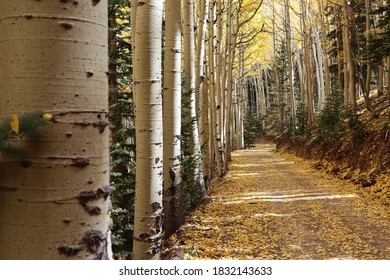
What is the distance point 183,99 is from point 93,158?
6.51 metres

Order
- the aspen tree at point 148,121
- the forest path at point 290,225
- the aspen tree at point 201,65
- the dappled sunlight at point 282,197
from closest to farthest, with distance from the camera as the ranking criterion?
the aspen tree at point 148,121 → the forest path at point 290,225 → the dappled sunlight at point 282,197 → the aspen tree at point 201,65

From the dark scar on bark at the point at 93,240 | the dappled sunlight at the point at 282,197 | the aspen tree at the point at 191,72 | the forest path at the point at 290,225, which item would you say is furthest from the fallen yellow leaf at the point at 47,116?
the dappled sunlight at the point at 282,197

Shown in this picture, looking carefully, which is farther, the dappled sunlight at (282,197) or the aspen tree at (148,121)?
the dappled sunlight at (282,197)

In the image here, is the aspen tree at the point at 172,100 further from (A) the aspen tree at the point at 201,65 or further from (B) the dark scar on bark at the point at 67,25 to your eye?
(B) the dark scar on bark at the point at 67,25

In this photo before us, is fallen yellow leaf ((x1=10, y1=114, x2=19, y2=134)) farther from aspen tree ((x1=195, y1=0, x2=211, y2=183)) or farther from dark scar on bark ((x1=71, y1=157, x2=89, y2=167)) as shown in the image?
aspen tree ((x1=195, y1=0, x2=211, y2=183))

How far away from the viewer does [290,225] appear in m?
5.79

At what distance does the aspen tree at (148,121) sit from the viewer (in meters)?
3.53

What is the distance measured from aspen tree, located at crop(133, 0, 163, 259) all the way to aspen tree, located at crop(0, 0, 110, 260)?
2439mm

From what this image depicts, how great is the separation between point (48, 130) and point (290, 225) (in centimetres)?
538

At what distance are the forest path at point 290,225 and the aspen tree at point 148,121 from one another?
897mm

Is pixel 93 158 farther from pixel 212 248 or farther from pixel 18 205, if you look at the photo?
pixel 212 248

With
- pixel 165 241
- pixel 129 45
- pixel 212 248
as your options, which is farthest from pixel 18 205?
pixel 129 45

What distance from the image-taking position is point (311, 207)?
22.5 feet

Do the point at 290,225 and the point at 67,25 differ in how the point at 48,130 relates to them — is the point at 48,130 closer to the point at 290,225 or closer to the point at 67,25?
the point at 67,25
